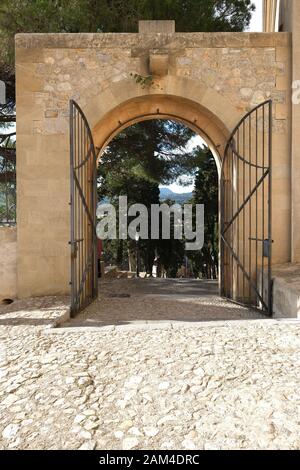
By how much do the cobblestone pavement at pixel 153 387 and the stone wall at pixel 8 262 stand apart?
2299mm

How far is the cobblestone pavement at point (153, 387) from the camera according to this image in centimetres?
161

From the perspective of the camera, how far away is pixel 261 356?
233cm

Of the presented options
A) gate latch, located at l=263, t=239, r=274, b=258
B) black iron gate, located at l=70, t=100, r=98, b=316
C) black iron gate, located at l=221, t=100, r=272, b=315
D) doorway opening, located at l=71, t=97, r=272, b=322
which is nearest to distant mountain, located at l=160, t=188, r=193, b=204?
doorway opening, located at l=71, t=97, r=272, b=322

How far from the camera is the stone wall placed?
16.7 ft

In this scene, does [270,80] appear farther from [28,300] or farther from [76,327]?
[28,300]

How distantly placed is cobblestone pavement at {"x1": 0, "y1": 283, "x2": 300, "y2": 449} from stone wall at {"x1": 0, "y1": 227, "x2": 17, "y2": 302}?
7.54 feet

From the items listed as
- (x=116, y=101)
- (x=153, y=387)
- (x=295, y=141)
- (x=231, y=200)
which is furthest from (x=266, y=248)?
(x=116, y=101)

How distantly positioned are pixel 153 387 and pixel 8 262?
3.82 meters

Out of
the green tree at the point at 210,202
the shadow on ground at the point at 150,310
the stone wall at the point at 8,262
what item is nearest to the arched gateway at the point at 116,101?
the stone wall at the point at 8,262

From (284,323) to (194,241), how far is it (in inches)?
689

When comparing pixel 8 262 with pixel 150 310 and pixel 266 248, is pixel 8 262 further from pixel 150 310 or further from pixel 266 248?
pixel 266 248

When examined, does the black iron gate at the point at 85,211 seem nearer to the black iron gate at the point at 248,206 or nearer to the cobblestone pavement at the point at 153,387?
the cobblestone pavement at the point at 153,387

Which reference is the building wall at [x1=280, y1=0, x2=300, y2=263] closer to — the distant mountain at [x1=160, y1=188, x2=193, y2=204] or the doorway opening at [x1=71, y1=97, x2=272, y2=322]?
the doorway opening at [x1=71, y1=97, x2=272, y2=322]
